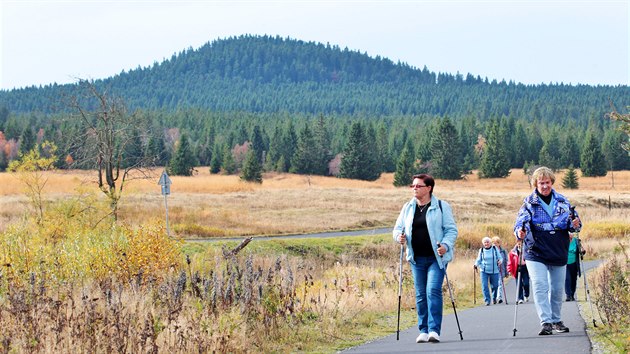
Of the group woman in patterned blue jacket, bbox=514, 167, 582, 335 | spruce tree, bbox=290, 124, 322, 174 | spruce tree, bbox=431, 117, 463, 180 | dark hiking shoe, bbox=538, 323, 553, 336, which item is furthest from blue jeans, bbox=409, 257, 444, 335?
spruce tree, bbox=290, 124, 322, 174

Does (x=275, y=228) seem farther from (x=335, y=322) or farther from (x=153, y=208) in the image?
(x=335, y=322)

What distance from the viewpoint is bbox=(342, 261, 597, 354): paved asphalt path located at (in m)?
9.35

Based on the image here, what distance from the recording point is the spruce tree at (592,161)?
388 feet

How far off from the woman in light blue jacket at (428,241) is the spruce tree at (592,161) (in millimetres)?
113973

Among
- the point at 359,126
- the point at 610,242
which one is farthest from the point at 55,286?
the point at 359,126

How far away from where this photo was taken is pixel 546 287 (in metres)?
10.3

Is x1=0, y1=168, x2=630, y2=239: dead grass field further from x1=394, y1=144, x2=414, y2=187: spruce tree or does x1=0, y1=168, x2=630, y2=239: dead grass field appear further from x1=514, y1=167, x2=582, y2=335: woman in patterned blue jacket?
x1=514, y1=167, x2=582, y2=335: woman in patterned blue jacket

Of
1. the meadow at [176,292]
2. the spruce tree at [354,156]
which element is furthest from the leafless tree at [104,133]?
the spruce tree at [354,156]

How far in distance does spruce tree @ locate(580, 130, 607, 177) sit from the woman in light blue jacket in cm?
11397

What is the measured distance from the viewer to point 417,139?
14875 cm

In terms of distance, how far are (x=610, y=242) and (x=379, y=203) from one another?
29.0m

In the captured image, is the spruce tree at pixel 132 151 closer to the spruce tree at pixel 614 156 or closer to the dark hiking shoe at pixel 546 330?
the dark hiking shoe at pixel 546 330

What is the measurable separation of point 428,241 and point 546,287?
1.64 meters

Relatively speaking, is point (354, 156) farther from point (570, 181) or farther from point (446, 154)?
point (570, 181)
